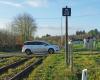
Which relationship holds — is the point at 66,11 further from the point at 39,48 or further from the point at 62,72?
the point at 39,48

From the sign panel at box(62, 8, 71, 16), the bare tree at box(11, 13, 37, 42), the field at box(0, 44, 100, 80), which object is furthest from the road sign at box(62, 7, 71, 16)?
the bare tree at box(11, 13, 37, 42)

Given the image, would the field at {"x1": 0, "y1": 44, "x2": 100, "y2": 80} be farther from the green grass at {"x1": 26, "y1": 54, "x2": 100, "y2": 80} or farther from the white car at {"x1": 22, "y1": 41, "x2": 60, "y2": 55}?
the white car at {"x1": 22, "y1": 41, "x2": 60, "y2": 55}

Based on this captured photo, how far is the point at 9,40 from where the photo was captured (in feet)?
244

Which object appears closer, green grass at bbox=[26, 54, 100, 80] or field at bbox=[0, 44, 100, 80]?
green grass at bbox=[26, 54, 100, 80]

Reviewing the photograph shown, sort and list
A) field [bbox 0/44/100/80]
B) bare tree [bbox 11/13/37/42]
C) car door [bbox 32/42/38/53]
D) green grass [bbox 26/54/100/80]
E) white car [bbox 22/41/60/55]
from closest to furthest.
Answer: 1. green grass [bbox 26/54/100/80]
2. field [bbox 0/44/100/80]
3. white car [bbox 22/41/60/55]
4. car door [bbox 32/42/38/53]
5. bare tree [bbox 11/13/37/42]

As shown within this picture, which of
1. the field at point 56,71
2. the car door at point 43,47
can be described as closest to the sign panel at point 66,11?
the field at point 56,71

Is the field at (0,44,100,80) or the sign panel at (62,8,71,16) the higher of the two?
the sign panel at (62,8,71,16)

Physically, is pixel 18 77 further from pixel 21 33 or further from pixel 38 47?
pixel 21 33

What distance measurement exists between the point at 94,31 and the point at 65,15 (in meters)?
133

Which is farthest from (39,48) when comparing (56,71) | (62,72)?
(62,72)

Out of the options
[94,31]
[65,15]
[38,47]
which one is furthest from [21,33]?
[65,15]

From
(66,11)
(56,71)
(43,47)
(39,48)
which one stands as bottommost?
(56,71)

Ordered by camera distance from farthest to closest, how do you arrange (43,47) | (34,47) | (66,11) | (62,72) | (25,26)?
(25,26) → (34,47) → (43,47) → (66,11) → (62,72)

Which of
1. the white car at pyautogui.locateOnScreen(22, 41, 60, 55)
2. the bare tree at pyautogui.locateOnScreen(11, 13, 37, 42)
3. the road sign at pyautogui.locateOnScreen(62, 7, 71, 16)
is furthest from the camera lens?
the bare tree at pyautogui.locateOnScreen(11, 13, 37, 42)
